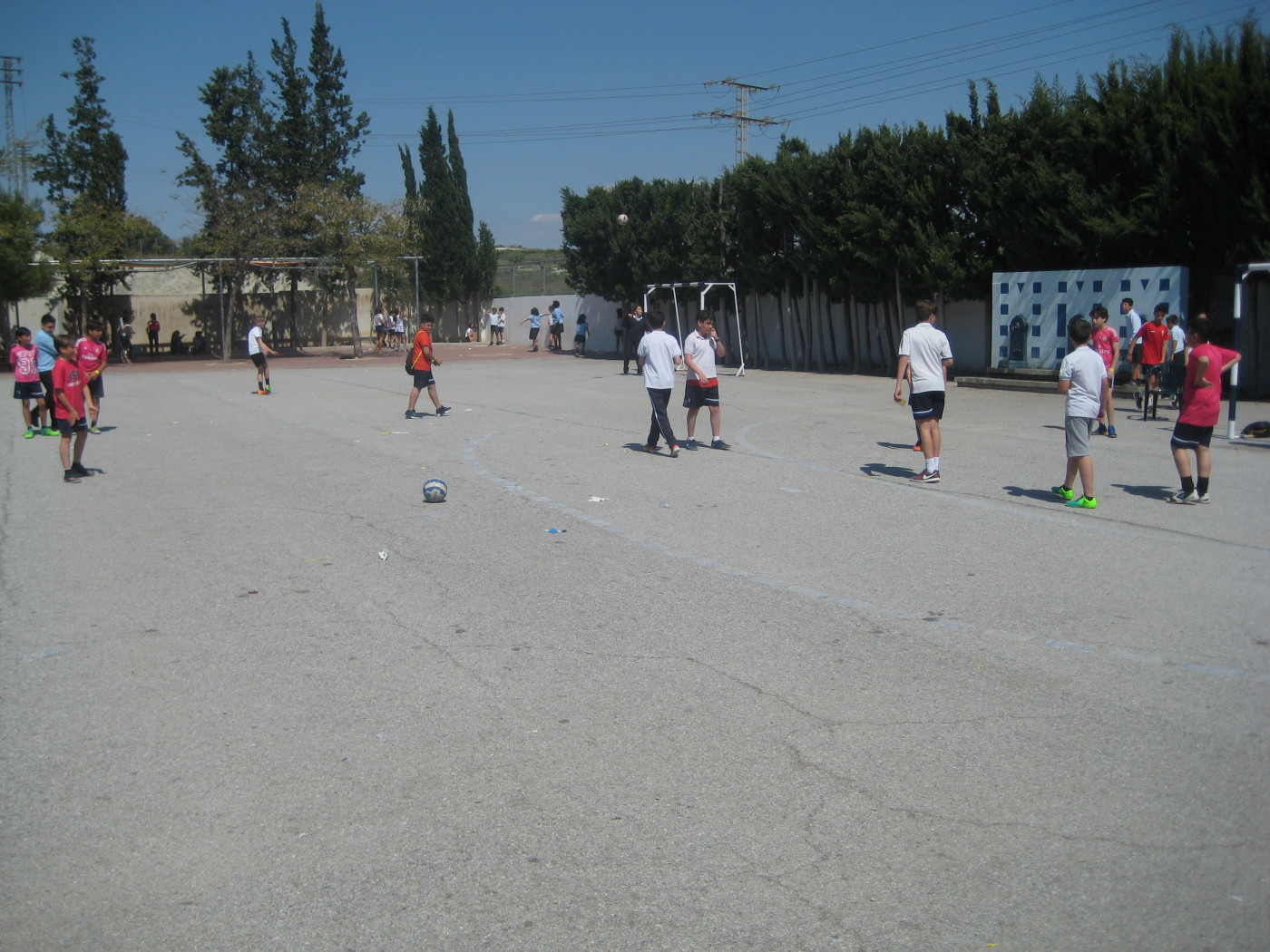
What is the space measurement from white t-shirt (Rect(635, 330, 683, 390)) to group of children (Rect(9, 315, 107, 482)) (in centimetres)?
646

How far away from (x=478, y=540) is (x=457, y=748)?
4141 millimetres

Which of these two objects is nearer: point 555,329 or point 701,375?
point 701,375

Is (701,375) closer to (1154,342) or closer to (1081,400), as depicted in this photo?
(1081,400)

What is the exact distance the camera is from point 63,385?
11.5 metres

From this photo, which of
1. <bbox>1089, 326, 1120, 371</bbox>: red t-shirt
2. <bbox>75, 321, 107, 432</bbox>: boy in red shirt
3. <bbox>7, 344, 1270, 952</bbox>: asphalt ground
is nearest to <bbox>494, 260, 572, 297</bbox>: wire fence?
<bbox>75, 321, 107, 432</bbox>: boy in red shirt

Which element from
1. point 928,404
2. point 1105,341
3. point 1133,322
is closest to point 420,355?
point 928,404

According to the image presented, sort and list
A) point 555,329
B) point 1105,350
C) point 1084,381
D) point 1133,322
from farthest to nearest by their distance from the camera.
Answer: point 555,329 → point 1133,322 → point 1105,350 → point 1084,381

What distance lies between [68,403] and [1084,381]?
1033 centimetres

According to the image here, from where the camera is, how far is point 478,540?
877 centimetres

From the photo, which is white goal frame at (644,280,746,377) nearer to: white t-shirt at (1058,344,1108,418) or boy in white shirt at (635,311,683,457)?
boy in white shirt at (635,311,683,457)

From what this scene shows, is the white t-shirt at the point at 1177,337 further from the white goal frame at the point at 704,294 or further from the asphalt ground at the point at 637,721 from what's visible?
the white goal frame at the point at 704,294

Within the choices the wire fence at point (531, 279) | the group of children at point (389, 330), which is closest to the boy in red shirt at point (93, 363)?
the group of children at point (389, 330)

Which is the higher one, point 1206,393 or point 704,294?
point 704,294

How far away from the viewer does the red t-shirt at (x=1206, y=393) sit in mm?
9555
